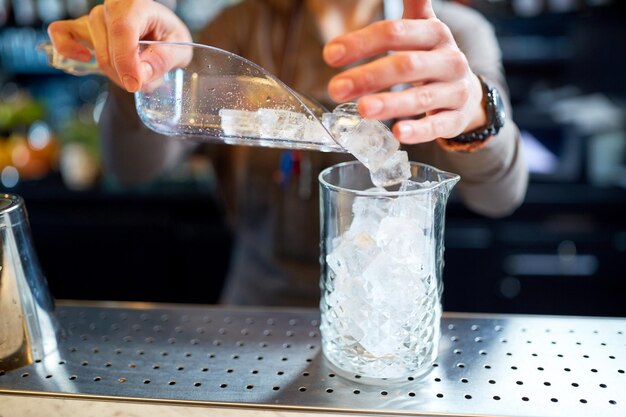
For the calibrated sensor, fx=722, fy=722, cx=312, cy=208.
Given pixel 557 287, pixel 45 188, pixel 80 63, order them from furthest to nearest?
1. pixel 45 188
2. pixel 557 287
3. pixel 80 63

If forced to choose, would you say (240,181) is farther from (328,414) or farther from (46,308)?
(328,414)

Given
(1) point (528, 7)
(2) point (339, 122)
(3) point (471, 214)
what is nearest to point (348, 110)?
(2) point (339, 122)

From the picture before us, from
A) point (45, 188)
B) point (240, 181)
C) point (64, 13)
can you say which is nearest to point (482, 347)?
point (240, 181)

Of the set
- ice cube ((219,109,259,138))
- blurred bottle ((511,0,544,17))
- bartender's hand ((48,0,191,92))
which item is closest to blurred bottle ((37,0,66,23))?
blurred bottle ((511,0,544,17))

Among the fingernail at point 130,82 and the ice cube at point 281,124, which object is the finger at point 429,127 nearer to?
the ice cube at point 281,124

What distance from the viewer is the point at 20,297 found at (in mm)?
976

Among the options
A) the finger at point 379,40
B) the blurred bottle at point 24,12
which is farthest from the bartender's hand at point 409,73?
the blurred bottle at point 24,12

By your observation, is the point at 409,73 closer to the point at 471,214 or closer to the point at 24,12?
the point at 471,214

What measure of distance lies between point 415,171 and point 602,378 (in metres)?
0.37

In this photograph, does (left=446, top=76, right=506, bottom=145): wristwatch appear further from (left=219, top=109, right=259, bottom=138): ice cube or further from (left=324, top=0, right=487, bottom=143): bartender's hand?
(left=219, top=109, right=259, bottom=138): ice cube

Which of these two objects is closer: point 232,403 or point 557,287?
point 232,403

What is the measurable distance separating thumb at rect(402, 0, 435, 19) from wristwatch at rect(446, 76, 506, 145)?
0.70 ft

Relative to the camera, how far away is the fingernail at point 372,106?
0.81 m

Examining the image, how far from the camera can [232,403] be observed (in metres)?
0.91
